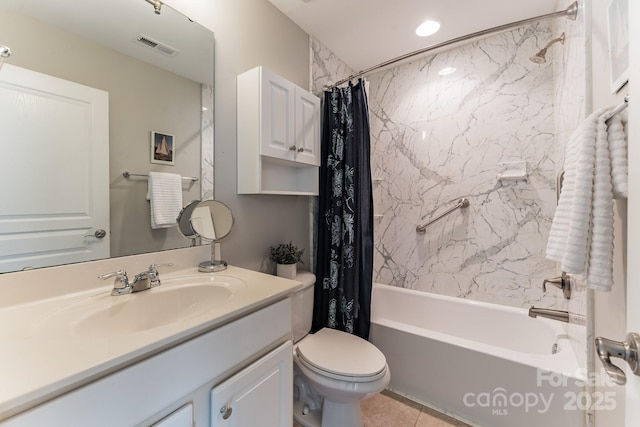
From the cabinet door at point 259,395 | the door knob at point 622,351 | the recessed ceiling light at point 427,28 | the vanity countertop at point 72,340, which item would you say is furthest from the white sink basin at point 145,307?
the recessed ceiling light at point 427,28

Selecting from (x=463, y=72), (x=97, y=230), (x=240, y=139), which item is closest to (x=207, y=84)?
(x=240, y=139)

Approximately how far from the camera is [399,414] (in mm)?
1560

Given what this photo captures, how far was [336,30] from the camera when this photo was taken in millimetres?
1840

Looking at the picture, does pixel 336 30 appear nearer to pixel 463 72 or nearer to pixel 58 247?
pixel 463 72

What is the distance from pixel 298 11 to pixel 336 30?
31cm

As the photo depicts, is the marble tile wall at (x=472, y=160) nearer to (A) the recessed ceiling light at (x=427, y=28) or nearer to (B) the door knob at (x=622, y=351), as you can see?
(A) the recessed ceiling light at (x=427, y=28)

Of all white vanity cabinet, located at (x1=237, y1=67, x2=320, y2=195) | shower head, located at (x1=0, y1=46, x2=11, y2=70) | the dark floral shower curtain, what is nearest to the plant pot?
the dark floral shower curtain

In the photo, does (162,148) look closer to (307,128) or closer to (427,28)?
(307,128)

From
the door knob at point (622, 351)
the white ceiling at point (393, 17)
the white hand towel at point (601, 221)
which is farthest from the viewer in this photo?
the white ceiling at point (393, 17)

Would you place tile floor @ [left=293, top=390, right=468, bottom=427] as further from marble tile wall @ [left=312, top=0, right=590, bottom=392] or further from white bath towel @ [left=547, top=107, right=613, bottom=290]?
white bath towel @ [left=547, top=107, right=613, bottom=290]

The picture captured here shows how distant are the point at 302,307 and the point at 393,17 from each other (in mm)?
1935

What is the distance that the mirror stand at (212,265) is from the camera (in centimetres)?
118

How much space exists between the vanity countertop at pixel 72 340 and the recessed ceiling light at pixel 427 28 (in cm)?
196

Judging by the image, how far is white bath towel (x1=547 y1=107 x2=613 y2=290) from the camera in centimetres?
60
